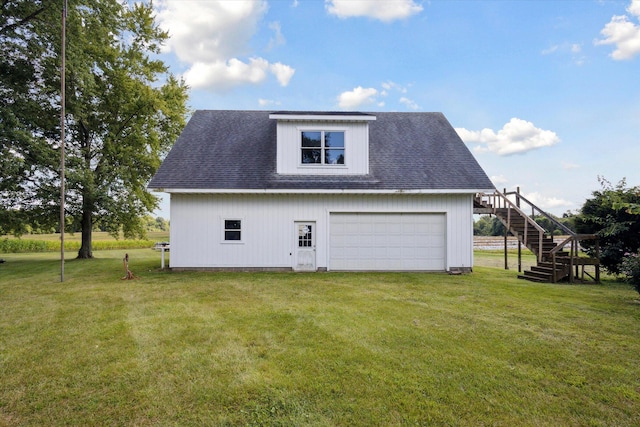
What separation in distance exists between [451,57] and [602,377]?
16215 millimetres

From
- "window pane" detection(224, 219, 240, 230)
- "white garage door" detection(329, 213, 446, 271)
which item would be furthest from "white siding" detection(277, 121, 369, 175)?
Answer: "window pane" detection(224, 219, 240, 230)

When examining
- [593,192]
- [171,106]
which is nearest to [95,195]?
[171,106]

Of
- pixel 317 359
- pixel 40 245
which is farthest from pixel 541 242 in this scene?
pixel 40 245

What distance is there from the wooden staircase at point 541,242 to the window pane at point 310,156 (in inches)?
288

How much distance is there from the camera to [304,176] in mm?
12289

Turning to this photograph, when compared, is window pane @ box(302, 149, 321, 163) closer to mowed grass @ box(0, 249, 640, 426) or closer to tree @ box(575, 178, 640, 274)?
mowed grass @ box(0, 249, 640, 426)

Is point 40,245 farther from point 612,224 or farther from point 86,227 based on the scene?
point 612,224

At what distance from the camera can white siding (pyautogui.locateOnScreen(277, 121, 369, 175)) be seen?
40.5ft

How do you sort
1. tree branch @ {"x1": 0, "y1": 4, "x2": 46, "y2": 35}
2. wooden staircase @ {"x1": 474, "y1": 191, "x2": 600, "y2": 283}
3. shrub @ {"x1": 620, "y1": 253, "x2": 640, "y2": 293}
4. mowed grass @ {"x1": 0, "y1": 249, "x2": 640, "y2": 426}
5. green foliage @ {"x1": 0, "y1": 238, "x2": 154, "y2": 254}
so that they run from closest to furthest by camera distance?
mowed grass @ {"x1": 0, "y1": 249, "x2": 640, "y2": 426} < shrub @ {"x1": 620, "y1": 253, "x2": 640, "y2": 293} < wooden staircase @ {"x1": 474, "y1": 191, "x2": 600, "y2": 283} < tree branch @ {"x1": 0, "y1": 4, "x2": 46, "y2": 35} < green foliage @ {"x1": 0, "y1": 238, "x2": 154, "y2": 254}

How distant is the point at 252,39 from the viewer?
1555 centimetres

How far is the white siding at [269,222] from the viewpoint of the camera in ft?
38.7

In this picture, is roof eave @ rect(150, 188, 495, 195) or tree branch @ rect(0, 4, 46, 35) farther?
tree branch @ rect(0, 4, 46, 35)

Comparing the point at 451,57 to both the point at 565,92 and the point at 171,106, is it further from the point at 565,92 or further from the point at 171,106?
the point at 171,106

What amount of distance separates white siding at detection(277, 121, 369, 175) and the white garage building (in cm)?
4
